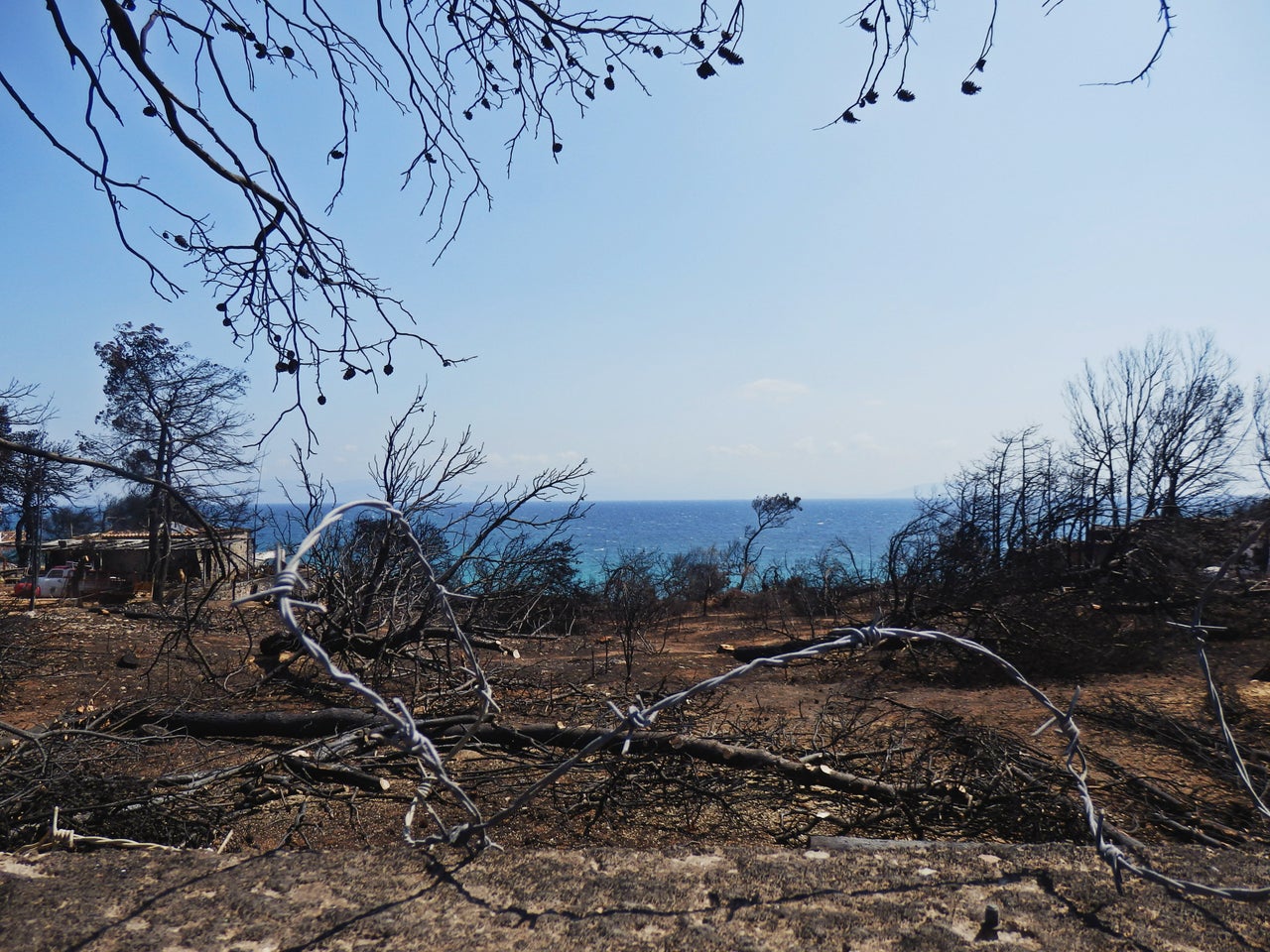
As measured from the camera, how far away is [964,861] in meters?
1.17

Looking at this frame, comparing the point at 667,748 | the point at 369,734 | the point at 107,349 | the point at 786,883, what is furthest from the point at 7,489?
the point at 786,883

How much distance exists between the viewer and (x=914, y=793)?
3945 mm

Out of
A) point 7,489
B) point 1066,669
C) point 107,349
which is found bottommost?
point 1066,669

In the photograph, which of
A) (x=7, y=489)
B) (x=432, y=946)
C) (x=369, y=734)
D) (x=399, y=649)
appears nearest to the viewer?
(x=432, y=946)

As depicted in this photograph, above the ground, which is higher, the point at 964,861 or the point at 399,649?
the point at 964,861

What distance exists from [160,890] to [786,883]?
851 mm

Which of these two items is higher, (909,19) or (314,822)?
(909,19)

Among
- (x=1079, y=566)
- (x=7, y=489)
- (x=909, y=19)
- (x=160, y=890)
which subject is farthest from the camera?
(x=7, y=489)

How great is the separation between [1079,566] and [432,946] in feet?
42.3

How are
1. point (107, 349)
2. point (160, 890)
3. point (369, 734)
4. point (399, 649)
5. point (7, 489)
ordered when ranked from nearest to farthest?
point (160, 890) → point (369, 734) → point (399, 649) → point (7, 489) → point (107, 349)

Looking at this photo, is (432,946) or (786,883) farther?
(786,883)

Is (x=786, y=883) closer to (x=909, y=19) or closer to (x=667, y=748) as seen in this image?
(x=909, y=19)

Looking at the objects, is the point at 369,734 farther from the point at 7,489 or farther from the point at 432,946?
the point at 7,489

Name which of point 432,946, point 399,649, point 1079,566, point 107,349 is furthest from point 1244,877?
point 107,349
